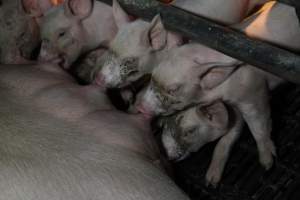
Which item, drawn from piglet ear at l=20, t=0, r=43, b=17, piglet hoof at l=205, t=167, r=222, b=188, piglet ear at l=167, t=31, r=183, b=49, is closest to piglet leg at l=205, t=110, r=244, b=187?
piglet hoof at l=205, t=167, r=222, b=188

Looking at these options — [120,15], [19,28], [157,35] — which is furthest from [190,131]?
[19,28]

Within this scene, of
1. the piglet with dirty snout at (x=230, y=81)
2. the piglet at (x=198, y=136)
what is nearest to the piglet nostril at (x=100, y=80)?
the piglet with dirty snout at (x=230, y=81)

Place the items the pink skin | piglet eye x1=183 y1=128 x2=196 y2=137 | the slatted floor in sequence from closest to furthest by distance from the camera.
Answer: the slatted floor < piglet eye x1=183 y1=128 x2=196 y2=137 < the pink skin

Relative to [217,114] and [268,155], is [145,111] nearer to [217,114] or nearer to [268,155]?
[217,114]

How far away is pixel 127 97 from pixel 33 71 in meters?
0.44

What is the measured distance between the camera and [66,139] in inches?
63.7

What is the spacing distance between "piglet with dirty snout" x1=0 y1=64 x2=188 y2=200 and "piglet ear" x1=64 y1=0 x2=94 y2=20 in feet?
1.67

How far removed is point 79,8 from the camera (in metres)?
2.34

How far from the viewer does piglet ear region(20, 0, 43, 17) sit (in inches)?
97.7

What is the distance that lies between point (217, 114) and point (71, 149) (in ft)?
1.79

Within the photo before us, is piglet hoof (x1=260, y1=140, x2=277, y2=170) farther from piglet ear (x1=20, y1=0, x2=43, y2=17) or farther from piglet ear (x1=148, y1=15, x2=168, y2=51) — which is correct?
piglet ear (x1=20, y1=0, x2=43, y2=17)

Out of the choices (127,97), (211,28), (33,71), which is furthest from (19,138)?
(127,97)

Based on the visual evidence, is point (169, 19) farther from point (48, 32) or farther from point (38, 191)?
point (48, 32)

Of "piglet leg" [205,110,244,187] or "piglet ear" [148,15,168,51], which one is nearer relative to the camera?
"piglet ear" [148,15,168,51]
